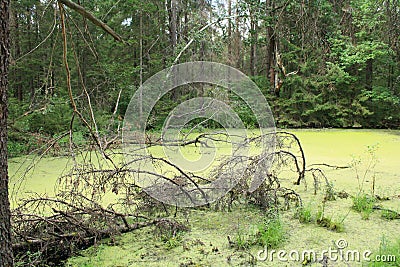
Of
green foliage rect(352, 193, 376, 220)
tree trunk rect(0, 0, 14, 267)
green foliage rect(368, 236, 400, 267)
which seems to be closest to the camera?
tree trunk rect(0, 0, 14, 267)

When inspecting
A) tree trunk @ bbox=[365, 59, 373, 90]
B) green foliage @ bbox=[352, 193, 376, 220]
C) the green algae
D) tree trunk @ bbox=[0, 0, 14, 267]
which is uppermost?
tree trunk @ bbox=[365, 59, 373, 90]

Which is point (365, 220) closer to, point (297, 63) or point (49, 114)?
point (49, 114)

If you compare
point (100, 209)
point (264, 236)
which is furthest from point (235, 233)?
point (100, 209)

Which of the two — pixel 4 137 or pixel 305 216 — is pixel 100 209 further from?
pixel 305 216

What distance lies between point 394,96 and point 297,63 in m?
2.26

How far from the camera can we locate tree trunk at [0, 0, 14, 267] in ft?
4.04

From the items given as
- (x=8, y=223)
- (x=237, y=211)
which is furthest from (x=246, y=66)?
(x=8, y=223)

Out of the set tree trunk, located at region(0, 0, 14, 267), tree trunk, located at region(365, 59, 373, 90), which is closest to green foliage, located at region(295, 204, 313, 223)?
tree trunk, located at region(0, 0, 14, 267)

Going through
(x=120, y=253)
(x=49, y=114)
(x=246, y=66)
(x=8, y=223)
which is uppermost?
(x=246, y=66)

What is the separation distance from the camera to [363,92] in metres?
8.63

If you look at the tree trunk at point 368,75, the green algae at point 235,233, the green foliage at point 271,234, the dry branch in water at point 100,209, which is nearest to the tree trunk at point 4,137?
the dry branch in water at point 100,209

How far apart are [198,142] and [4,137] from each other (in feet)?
6.74

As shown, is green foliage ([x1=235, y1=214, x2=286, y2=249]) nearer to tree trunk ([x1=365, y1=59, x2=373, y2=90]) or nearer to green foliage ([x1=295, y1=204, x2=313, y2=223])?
green foliage ([x1=295, y1=204, x2=313, y2=223])

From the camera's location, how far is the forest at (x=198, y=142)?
2.13 meters
